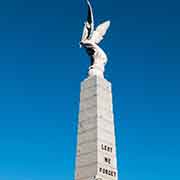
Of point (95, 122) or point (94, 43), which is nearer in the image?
point (95, 122)

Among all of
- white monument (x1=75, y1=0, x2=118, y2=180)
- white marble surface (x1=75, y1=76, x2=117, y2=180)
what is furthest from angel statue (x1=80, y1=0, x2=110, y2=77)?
white marble surface (x1=75, y1=76, x2=117, y2=180)

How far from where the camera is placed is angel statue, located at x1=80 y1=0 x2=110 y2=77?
61263 mm

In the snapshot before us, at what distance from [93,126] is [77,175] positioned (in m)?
7.16

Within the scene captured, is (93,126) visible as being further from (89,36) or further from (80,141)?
(89,36)

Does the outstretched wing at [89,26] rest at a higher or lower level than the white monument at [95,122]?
higher

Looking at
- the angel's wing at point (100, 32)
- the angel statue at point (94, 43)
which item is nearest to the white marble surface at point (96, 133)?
the angel statue at point (94, 43)

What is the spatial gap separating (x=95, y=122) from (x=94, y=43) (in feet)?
49.1

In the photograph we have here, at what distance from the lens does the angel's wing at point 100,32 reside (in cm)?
6358

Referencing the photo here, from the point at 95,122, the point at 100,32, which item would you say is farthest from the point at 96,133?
the point at 100,32

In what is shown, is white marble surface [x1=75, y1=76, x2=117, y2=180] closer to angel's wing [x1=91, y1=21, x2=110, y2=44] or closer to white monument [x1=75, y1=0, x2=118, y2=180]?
white monument [x1=75, y1=0, x2=118, y2=180]

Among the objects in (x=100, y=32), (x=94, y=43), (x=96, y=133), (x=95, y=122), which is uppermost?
(x=100, y=32)

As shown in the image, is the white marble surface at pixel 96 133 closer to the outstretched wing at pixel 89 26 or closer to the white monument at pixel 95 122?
the white monument at pixel 95 122

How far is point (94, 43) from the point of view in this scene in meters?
62.8

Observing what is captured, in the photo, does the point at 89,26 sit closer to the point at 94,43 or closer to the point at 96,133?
the point at 94,43
